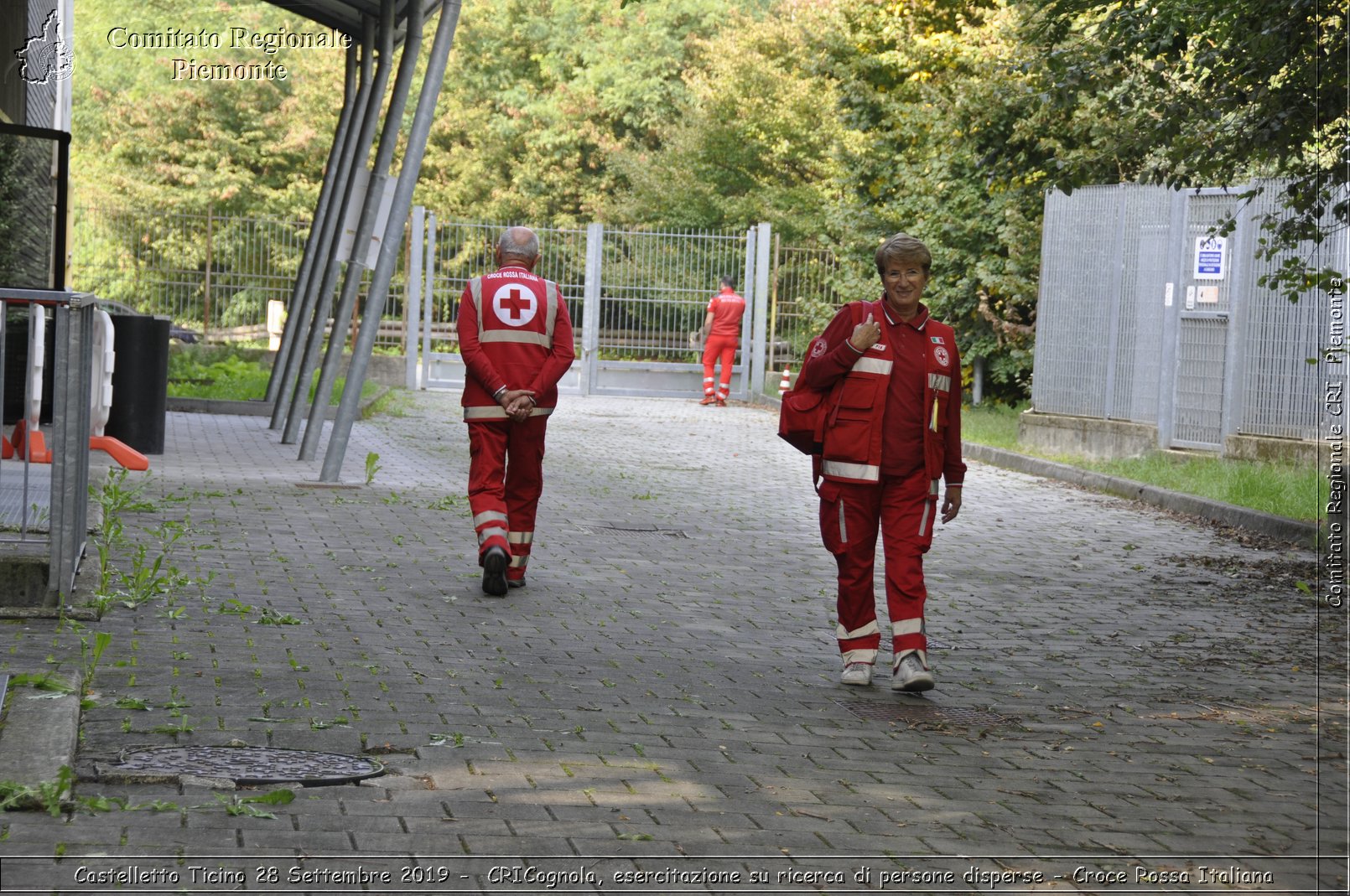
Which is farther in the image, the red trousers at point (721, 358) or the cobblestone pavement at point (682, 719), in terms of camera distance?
the red trousers at point (721, 358)

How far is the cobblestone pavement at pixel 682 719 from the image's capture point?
4352mm

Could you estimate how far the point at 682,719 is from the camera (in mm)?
6031

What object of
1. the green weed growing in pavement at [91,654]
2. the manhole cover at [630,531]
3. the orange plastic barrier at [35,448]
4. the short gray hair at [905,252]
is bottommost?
the manhole cover at [630,531]

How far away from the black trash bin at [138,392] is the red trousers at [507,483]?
6657mm

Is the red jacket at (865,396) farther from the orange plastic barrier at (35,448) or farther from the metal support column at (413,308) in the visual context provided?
the metal support column at (413,308)

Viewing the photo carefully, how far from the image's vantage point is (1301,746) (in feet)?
20.1

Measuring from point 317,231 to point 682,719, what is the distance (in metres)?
14.9

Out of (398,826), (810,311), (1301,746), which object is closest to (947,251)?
(810,311)

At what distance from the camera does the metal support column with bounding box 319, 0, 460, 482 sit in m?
13.1

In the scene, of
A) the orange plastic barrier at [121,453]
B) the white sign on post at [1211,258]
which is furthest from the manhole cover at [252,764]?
the white sign on post at [1211,258]

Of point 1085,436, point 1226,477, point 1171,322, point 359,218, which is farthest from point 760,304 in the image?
point 359,218

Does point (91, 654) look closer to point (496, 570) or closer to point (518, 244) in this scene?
point (496, 570)

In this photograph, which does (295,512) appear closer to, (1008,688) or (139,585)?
(139,585)

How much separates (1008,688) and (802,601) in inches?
84.2
